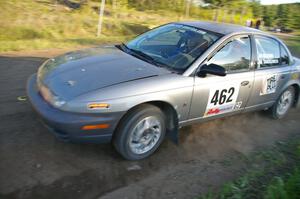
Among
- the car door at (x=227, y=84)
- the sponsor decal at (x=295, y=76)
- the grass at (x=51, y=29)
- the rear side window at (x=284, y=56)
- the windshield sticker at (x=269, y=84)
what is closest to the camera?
the car door at (x=227, y=84)

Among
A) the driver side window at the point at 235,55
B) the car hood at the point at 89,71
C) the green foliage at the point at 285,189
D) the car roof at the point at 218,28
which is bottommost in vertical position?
the green foliage at the point at 285,189

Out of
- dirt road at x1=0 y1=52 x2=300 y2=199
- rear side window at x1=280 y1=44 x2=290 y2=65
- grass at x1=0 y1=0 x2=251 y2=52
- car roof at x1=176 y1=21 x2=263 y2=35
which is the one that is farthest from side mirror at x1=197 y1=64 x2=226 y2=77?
grass at x1=0 y1=0 x2=251 y2=52

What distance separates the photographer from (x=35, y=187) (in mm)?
3279

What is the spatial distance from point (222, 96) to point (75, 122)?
2109 millimetres

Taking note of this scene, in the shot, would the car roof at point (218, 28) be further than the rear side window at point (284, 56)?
No

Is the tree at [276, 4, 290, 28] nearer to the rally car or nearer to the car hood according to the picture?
the rally car

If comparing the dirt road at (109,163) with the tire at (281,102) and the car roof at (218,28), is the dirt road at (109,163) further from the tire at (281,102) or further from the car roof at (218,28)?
the car roof at (218,28)

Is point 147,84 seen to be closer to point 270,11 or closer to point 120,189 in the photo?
point 120,189

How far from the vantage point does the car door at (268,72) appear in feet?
16.5

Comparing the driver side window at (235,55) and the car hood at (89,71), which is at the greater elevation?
the driver side window at (235,55)

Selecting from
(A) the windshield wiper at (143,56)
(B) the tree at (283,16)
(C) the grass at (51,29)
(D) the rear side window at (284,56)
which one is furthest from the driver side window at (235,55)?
(B) the tree at (283,16)

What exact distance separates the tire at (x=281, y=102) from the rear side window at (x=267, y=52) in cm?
72

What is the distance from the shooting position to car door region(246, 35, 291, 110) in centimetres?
504

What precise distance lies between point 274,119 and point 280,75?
3.23 ft
